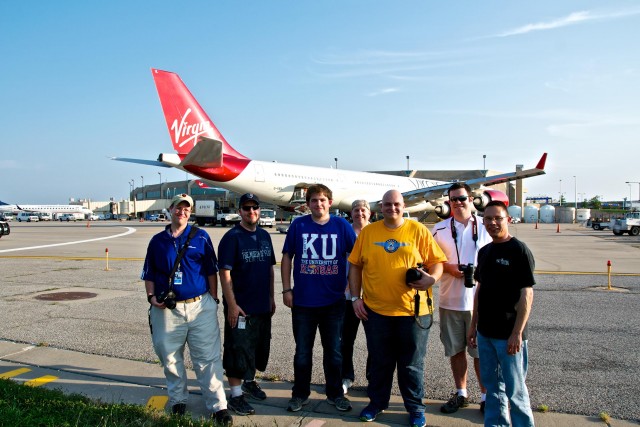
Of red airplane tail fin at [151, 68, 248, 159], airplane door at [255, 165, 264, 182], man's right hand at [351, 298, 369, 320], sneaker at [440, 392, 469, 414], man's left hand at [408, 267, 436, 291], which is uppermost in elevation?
red airplane tail fin at [151, 68, 248, 159]

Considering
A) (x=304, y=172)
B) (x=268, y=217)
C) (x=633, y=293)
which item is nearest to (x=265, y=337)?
(x=633, y=293)

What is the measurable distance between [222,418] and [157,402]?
0.75 metres

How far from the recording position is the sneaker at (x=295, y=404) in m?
4.21

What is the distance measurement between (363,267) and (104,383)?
9.19 feet

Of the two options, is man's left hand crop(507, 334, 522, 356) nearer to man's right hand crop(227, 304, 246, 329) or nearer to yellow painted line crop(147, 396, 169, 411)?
man's right hand crop(227, 304, 246, 329)

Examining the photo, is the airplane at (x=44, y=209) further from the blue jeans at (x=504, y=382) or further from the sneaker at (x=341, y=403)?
the blue jeans at (x=504, y=382)

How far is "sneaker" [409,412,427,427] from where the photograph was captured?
3953 mm

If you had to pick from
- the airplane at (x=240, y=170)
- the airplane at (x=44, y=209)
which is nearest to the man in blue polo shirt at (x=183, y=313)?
the airplane at (x=240, y=170)

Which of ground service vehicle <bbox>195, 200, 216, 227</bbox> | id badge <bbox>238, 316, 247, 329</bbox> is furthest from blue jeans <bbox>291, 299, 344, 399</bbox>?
ground service vehicle <bbox>195, 200, 216, 227</bbox>

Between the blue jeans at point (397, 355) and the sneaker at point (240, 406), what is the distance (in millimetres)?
1052

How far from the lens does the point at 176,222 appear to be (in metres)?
4.46

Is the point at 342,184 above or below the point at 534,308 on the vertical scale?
above

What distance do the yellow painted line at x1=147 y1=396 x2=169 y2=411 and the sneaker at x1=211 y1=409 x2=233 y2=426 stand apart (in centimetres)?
54

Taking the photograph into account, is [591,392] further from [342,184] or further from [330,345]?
[342,184]
